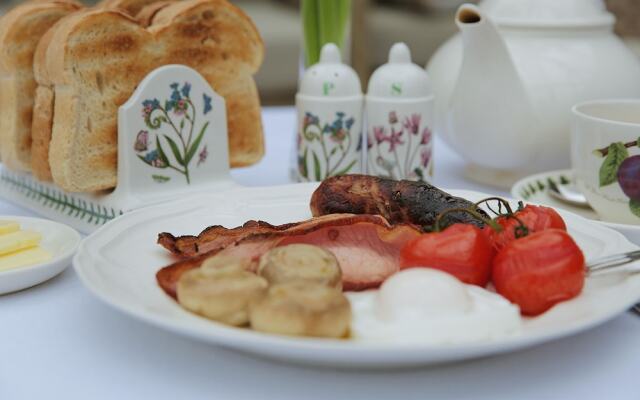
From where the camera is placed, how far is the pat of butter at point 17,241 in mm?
706

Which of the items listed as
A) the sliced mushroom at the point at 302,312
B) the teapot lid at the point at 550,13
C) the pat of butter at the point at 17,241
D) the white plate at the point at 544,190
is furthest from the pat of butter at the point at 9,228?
the teapot lid at the point at 550,13

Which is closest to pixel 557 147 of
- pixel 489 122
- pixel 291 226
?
pixel 489 122

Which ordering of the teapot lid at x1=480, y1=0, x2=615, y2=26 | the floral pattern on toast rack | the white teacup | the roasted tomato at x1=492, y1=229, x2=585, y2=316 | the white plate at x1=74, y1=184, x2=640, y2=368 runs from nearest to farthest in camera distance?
the white plate at x1=74, y1=184, x2=640, y2=368, the roasted tomato at x1=492, y1=229, x2=585, y2=316, the white teacup, the floral pattern on toast rack, the teapot lid at x1=480, y1=0, x2=615, y2=26

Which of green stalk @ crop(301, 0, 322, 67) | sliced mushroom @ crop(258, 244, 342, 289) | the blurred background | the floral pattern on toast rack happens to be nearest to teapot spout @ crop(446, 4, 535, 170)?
green stalk @ crop(301, 0, 322, 67)

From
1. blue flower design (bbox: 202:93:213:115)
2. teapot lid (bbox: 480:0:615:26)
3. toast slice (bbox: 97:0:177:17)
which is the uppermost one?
toast slice (bbox: 97:0:177:17)

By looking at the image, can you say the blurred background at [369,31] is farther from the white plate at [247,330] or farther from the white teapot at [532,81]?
the white plate at [247,330]

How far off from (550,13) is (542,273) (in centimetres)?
56

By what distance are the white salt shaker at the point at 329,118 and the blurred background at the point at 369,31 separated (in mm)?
1660

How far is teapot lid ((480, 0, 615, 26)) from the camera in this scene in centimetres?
103

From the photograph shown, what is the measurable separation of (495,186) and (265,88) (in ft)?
6.29

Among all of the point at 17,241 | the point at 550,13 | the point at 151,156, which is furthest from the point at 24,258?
the point at 550,13

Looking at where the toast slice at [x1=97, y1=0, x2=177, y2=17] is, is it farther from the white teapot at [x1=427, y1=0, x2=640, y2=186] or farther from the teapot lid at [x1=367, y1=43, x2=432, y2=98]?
the white teapot at [x1=427, y1=0, x2=640, y2=186]

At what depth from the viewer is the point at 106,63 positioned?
922mm

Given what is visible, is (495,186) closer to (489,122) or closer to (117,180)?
(489,122)
